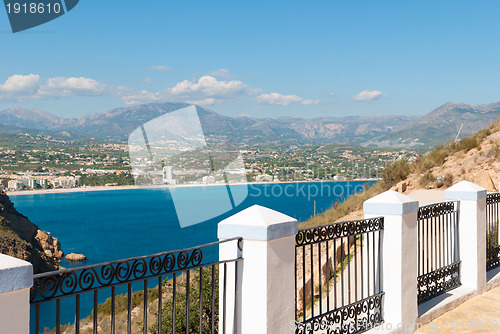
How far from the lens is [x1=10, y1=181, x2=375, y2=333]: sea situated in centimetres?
816

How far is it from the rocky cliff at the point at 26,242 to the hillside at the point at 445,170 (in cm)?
3120

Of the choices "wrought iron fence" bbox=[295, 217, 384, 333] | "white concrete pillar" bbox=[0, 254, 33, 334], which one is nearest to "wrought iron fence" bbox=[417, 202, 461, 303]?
"wrought iron fence" bbox=[295, 217, 384, 333]

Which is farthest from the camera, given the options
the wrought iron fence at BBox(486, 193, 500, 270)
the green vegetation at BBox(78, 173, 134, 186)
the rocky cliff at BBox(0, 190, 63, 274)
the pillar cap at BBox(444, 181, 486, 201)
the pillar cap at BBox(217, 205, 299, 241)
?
the green vegetation at BBox(78, 173, 134, 186)

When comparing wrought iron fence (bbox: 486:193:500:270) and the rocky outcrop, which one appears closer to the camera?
wrought iron fence (bbox: 486:193:500:270)

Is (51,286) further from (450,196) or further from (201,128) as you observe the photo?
(450,196)

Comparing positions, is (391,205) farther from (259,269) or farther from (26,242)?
(26,242)

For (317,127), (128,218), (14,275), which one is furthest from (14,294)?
(317,127)

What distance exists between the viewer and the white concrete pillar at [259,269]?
3.72 m

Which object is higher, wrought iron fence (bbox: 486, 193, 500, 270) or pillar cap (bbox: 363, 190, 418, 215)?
pillar cap (bbox: 363, 190, 418, 215)

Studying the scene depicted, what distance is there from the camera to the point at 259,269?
147 inches

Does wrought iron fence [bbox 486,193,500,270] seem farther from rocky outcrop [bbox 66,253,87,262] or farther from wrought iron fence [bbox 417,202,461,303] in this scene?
rocky outcrop [bbox 66,253,87,262]

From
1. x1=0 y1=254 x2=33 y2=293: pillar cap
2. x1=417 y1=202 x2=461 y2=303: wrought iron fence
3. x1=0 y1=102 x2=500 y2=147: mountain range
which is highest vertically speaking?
x1=0 y1=102 x2=500 y2=147: mountain range

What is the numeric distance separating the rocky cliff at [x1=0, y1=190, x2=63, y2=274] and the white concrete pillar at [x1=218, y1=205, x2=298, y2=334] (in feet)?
134

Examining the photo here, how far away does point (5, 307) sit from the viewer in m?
2.12
